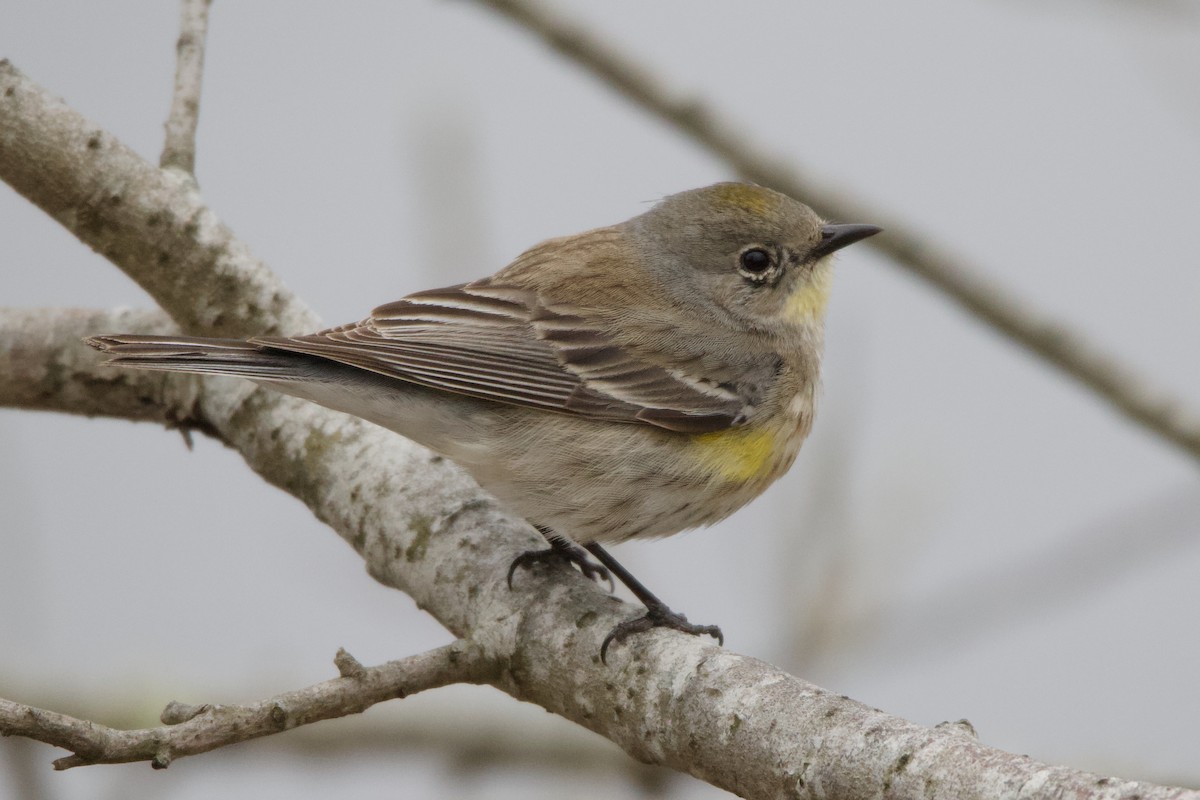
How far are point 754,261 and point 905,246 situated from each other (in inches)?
35.9

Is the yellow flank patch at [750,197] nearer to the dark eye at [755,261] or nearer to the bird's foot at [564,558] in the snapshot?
the dark eye at [755,261]

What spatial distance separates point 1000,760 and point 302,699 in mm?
1476

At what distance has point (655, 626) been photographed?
3.47m

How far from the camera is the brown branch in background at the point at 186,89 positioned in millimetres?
4512

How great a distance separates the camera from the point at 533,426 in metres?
4.25

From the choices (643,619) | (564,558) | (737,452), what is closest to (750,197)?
(737,452)

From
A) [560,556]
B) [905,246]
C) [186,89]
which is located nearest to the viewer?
[560,556]

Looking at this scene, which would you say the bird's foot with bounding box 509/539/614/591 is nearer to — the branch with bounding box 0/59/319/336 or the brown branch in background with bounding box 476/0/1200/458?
the branch with bounding box 0/59/319/336

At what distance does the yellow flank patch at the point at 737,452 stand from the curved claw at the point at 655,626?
603 millimetres

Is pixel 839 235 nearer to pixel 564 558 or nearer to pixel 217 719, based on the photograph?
pixel 564 558

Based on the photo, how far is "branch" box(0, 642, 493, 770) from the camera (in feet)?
7.65

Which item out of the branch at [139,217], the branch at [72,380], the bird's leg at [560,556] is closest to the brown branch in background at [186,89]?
the branch at [139,217]

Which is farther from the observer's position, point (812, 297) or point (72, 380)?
point (812, 297)

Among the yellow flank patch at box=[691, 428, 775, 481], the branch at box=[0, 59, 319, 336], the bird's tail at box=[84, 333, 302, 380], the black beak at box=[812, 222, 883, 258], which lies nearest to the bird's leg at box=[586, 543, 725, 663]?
the yellow flank patch at box=[691, 428, 775, 481]
